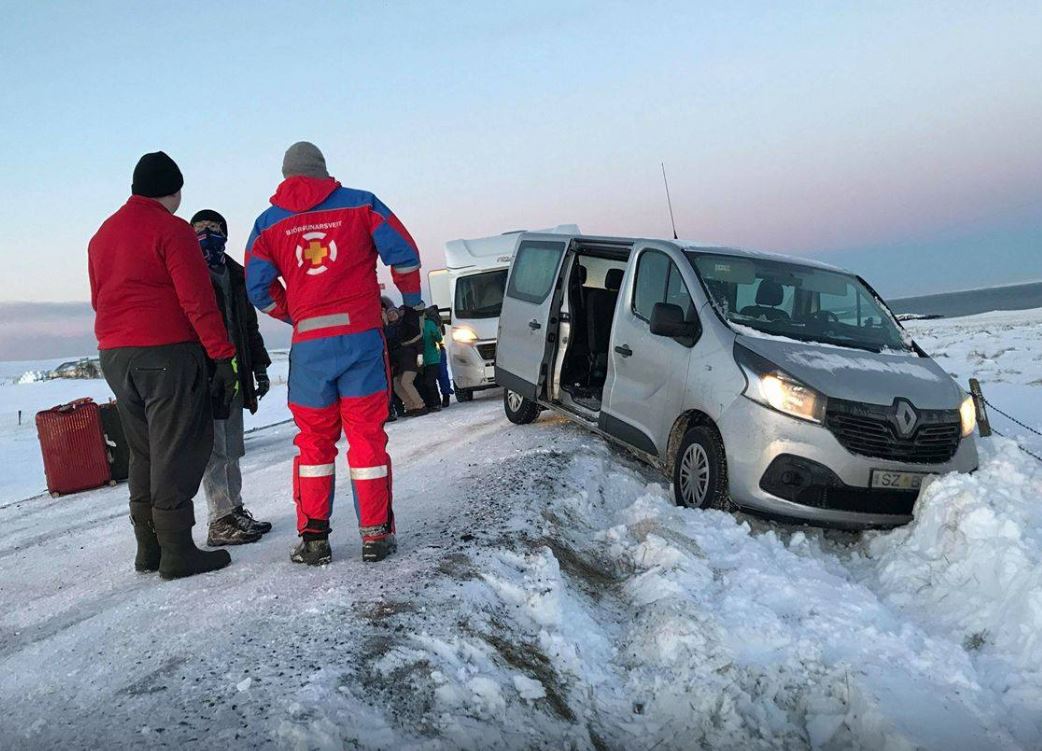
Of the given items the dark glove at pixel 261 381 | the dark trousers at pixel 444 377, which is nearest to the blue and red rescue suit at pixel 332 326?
the dark glove at pixel 261 381

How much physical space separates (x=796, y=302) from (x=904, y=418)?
151cm

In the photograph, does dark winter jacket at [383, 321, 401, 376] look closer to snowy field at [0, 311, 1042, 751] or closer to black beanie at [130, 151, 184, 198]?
snowy field at [0, 311, 1042, 751]

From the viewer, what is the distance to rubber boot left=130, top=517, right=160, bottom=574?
4199mm

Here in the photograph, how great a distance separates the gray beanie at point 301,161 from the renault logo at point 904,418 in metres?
3.75

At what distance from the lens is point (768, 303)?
5.72 m

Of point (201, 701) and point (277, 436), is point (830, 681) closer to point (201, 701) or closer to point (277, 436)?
point (201, 701)

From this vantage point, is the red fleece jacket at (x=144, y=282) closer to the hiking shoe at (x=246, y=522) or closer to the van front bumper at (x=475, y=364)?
the hiking shoe at (x=246, y=522)

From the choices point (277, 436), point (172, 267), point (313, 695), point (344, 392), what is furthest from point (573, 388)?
point (277, 436)

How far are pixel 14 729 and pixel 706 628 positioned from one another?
2.73m

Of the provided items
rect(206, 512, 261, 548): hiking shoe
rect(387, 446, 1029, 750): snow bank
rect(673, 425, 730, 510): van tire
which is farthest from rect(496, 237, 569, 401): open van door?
rect(206, 512, 261, 548): hiking shoe

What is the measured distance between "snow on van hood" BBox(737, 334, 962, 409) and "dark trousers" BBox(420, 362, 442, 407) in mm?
7996

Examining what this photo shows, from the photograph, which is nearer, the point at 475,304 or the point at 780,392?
the point at 780,392

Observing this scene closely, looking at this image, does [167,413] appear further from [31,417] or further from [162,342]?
[31,417]

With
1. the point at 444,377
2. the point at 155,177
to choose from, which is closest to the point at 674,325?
the point at 155,177
